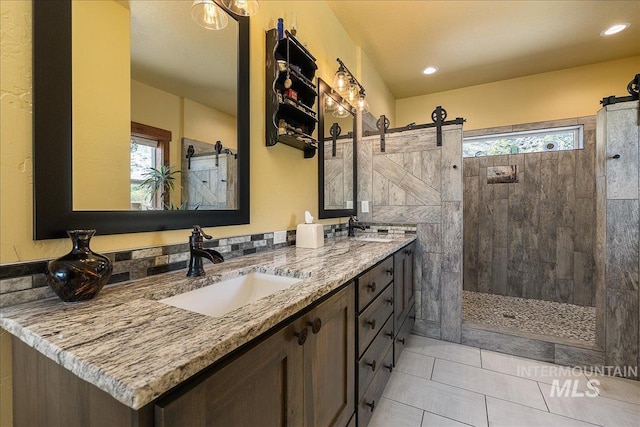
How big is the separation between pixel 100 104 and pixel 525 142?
13.6ft

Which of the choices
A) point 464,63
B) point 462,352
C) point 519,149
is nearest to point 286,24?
point 464,63

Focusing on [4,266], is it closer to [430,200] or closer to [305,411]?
[305,411]

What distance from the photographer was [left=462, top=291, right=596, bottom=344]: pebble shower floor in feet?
A: 7.62

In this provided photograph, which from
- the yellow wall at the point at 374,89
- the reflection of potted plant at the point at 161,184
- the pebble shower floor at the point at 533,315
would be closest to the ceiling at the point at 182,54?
the reflection of potted plant at the point at 161,184

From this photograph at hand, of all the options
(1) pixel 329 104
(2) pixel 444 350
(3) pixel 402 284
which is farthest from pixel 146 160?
(2) pixel 444 350

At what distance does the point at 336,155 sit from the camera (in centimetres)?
237

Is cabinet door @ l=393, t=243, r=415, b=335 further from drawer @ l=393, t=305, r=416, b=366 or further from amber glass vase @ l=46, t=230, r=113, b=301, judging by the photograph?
amber glass vase @ l=46, t=230, r=113, b=301

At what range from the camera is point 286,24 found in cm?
171

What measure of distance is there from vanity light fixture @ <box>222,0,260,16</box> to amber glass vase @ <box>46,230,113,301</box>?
113 cm

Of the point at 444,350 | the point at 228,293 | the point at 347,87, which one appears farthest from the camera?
the point at 347,87

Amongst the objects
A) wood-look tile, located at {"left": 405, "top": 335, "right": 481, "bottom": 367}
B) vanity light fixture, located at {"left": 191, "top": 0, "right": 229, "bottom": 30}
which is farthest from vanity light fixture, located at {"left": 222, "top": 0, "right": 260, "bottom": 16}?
wood-look tile, located at {"left": 405, "top": 335, "right": 481, "bottom": 367}

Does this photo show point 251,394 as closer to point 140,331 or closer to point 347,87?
point 140,331

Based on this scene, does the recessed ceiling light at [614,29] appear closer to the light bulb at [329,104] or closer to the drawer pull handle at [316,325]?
the light bulb at [329,104]

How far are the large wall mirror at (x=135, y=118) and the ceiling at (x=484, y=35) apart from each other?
1617 mm
